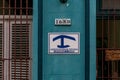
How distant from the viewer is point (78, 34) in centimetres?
581

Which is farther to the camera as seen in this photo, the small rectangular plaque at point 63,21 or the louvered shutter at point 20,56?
the louvered shutter at point 20,56

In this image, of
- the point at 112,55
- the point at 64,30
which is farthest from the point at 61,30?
the point at 112,55

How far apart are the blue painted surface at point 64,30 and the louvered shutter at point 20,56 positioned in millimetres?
361

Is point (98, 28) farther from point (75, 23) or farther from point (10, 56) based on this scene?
point (10, 56)

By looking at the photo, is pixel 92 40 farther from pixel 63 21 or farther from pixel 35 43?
pixel 35 43

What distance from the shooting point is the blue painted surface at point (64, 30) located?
5.77 meters

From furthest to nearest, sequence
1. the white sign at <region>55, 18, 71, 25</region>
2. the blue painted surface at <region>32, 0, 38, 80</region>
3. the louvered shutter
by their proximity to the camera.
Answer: the louvered shutter
the white sign at <region>55, 18, 71, 25</region>
the blue painted surface at <region>32, 0, 38, 80</region>

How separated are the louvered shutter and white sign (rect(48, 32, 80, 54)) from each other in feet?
1.59

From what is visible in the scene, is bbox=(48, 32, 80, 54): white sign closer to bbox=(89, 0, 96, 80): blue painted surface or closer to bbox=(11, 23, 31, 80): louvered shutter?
bbox=(89, 0, 96, 80): blue painted surface

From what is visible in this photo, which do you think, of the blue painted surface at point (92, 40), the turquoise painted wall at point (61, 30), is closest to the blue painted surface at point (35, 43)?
the turquoise painted wall at point (61, 30)

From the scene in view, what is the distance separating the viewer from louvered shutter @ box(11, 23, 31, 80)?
591 centimetres

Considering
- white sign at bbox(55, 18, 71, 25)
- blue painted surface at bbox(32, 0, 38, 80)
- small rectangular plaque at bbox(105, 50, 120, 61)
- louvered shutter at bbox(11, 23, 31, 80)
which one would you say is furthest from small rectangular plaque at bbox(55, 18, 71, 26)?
small rectangular plaque at bbox(105, 50, 120, 61)

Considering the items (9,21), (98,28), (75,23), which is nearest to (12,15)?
(9,21)

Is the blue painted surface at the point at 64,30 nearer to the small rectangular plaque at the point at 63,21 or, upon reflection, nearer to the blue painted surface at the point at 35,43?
the small rectangular plaque at the point at 63,21
